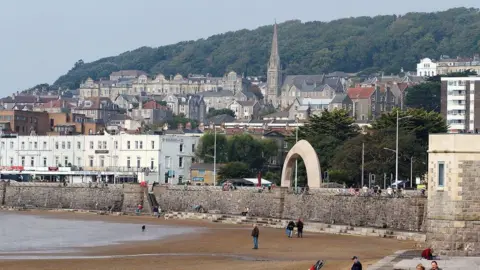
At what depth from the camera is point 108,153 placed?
356ft

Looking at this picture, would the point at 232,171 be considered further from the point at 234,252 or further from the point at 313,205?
the point at 234,252

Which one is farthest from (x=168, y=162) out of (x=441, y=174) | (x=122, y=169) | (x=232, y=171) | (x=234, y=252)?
(x=441, y=174)

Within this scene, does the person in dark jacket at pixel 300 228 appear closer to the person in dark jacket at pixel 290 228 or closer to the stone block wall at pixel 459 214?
the person in dark jacket at pixel 290 228

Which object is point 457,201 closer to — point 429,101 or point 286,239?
point 286,239

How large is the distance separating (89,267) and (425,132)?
6787cm

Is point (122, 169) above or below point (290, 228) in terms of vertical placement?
above

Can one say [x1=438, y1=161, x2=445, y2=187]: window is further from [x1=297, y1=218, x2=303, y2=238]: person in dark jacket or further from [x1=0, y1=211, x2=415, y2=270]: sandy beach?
[x1=297, y1=218, x2=303, y2=238]: person in dark jacket

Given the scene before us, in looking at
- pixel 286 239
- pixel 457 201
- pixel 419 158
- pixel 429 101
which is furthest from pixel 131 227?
pixel 429 101

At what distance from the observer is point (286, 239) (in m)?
51.2

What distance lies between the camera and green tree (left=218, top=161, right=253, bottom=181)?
346ft

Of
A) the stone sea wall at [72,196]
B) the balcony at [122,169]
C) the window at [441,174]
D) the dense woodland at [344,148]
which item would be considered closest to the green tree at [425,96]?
the dense woodland at [344,148]

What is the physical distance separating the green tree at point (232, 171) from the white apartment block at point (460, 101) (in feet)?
188

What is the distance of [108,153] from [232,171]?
11956 millimetres

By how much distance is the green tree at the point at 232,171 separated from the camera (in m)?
105
